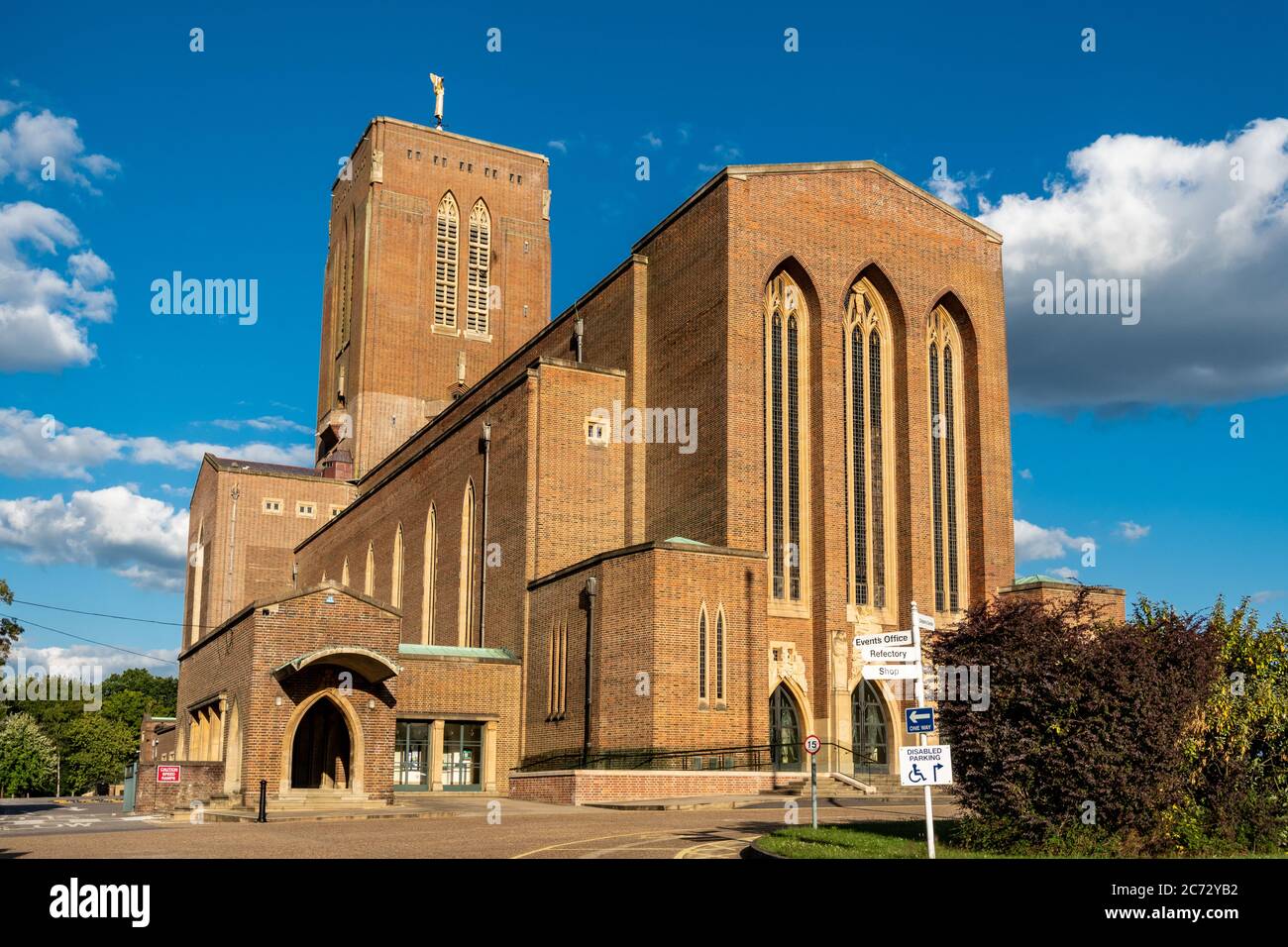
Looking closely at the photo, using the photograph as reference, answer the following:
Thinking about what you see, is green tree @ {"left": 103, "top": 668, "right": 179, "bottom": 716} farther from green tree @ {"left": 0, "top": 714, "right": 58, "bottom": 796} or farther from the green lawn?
the green lawn

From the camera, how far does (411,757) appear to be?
37.7 metres

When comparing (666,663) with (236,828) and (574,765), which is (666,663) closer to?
(574,765)

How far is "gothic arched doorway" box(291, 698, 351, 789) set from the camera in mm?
36781

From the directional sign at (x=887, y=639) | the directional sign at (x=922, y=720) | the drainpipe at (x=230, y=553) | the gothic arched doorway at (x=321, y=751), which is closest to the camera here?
the directional sign at (x=922, y=720)

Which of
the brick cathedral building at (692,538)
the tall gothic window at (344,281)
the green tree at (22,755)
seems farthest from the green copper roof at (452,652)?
the green tree at (22,755)

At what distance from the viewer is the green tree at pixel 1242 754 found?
1723 centimetres

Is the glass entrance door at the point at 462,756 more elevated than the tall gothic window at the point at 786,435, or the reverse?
the tall gothic window at the point at 786,435

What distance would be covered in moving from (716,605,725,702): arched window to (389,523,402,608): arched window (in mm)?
24342

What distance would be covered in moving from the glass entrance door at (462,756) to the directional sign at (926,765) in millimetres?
24937

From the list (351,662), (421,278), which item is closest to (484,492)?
(351,662)

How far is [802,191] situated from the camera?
3944cm

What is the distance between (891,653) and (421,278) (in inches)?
2401

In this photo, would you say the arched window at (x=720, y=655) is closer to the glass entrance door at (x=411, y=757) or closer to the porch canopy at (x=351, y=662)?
the porch canopy at (x=351, y=662)
